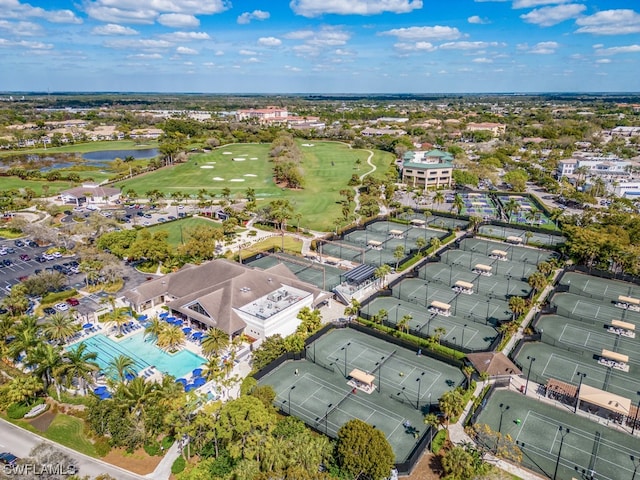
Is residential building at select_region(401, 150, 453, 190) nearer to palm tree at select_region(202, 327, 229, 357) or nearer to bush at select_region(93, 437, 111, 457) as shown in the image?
palm tree at select_region(202, 327, 229, 357)

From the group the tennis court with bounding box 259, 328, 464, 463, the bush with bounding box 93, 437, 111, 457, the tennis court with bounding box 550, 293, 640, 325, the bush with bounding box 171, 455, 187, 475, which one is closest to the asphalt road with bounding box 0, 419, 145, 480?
the bush with bounding box 93, 437, 111, 457

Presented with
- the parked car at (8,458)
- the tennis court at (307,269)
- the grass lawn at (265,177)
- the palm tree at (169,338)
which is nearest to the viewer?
the parked car at (8,458)

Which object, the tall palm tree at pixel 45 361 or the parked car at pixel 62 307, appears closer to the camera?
the tall palm tree at pixel 45 361

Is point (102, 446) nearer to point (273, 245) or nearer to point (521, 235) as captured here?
point (273, 245)

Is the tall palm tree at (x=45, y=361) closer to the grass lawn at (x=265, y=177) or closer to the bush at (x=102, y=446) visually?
the bush at (x=102, y=446)

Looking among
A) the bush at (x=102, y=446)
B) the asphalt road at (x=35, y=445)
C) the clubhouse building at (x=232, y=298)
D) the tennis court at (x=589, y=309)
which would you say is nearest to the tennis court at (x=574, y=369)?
the tennis court at (x=589, y=309)

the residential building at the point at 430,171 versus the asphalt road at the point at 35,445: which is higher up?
the residential building at the point at 430,171

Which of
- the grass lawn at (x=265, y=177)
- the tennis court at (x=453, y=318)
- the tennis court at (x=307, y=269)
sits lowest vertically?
the tennis court at (x=453, y=318)
